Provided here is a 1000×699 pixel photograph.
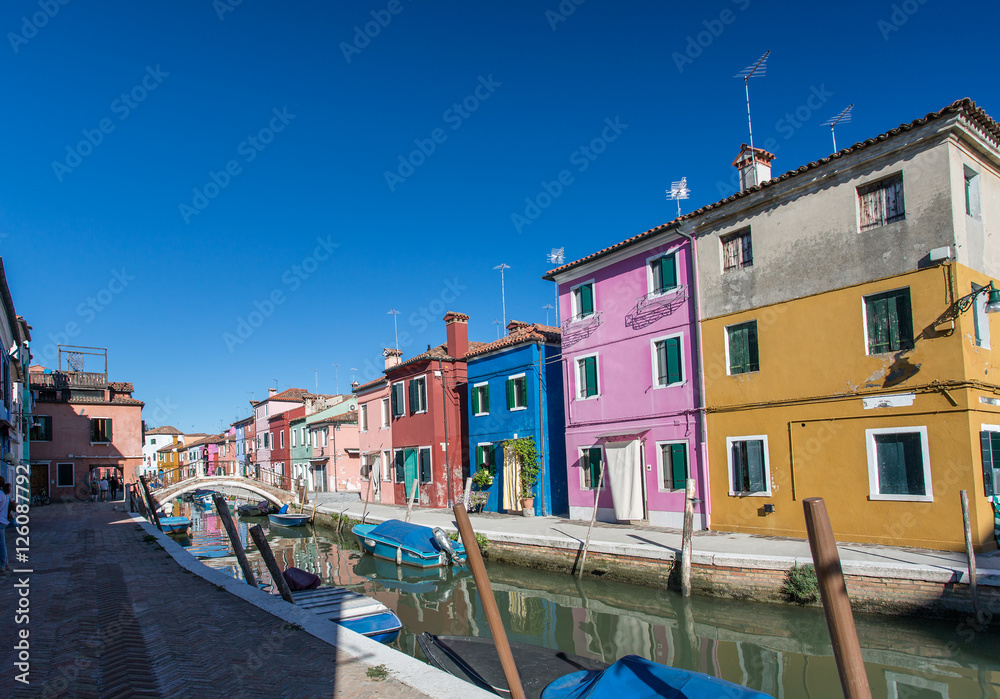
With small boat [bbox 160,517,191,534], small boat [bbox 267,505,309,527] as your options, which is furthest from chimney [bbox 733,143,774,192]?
small boat [bbox 160,517,191,534]

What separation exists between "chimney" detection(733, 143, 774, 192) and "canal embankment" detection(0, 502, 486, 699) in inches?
671

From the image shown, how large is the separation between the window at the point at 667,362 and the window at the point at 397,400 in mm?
16102

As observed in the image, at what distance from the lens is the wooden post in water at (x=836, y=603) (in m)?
3.76

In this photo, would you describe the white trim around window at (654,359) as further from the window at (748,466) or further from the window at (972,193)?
the window at (972,193)

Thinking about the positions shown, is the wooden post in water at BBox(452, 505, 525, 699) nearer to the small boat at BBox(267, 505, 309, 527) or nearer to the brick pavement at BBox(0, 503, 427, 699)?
the brick pavement at BBox(0, 503, 427, 699)

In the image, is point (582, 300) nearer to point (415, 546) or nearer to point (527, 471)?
point (527, 471)

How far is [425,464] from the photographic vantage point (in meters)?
30.7

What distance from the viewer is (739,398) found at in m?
17.4

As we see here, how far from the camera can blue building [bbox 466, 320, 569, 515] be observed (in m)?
24.8

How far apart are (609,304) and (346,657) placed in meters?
16.7

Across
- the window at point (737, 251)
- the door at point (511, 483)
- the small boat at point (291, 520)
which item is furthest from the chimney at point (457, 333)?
the window at point (737, 251)

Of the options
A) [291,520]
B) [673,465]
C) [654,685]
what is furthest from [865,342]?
[291,520]

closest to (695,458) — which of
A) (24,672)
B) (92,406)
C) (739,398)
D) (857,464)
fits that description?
(739,398)

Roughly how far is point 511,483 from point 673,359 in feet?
30.0
